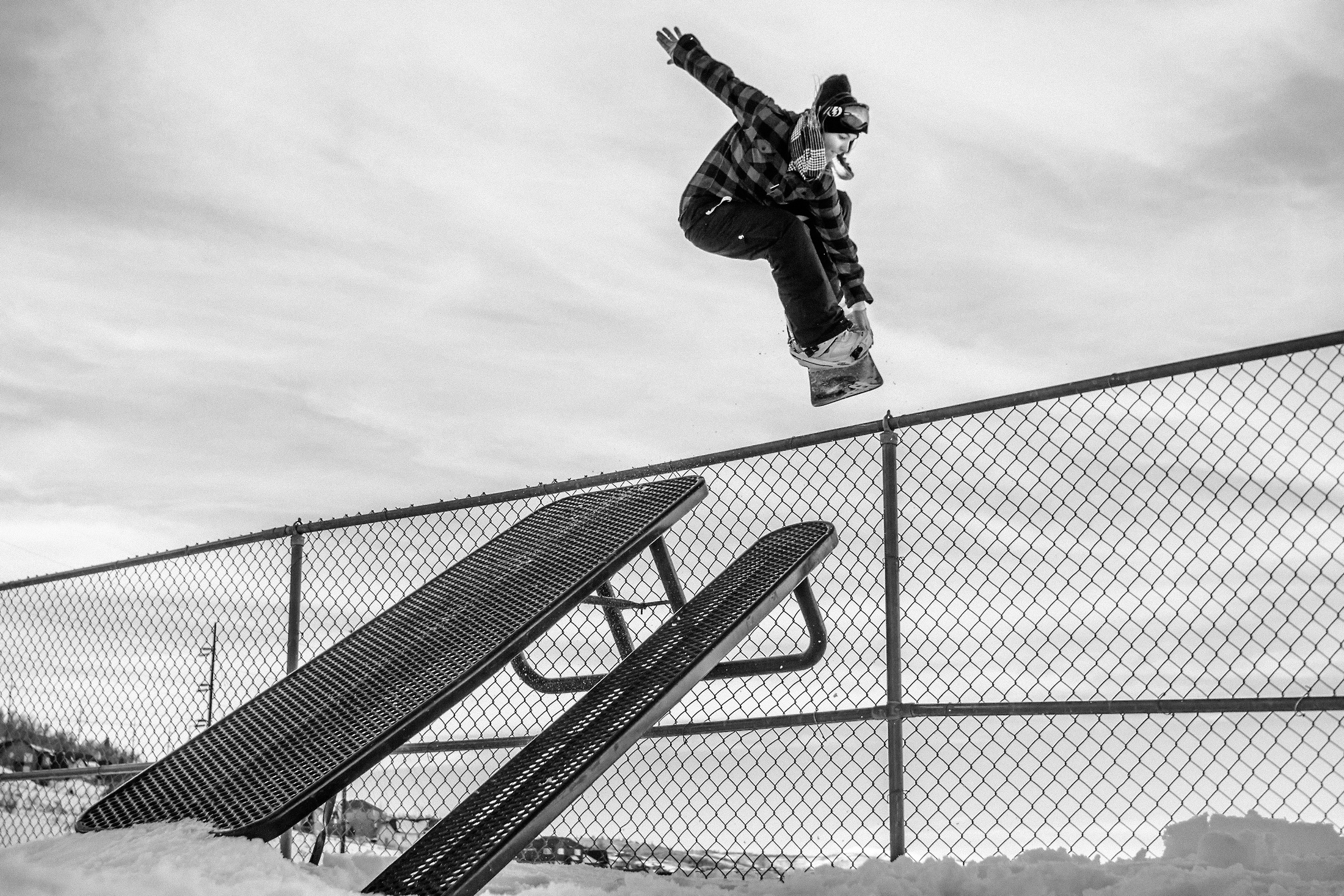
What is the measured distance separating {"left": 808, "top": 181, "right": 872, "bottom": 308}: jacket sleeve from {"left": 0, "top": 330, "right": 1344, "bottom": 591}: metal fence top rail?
1569mm

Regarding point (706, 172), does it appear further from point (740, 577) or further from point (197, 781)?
point (197, 781)

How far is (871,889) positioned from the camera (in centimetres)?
308

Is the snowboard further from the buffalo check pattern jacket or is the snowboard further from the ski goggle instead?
the ski goggle

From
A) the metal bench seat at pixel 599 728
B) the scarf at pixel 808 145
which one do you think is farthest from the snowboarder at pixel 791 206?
the metal bench seat at pixel 599 728

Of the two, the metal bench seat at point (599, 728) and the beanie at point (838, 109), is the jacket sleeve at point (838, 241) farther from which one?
the metal bench seat at point (599, 728)

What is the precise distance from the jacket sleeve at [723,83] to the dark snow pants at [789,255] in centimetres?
45

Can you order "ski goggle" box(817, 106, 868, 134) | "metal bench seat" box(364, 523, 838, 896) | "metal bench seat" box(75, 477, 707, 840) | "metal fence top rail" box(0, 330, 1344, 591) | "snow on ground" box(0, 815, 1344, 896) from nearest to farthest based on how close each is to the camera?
"snow on ground" box(0, 815, 1344, 896)
"metal bench seat" box(364, 523, 838, 896)
"metal bench seat" box(75, 477, 707, 840)
"metal fence top rail" box(0, 330, 1344, 591)
"ski goggle" box(817, 106, 868, 134)

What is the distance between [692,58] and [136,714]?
4.62 metres

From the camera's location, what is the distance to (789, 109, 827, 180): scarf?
5016mm

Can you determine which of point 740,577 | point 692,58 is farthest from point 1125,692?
point 692,58

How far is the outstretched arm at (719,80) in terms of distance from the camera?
525 cm

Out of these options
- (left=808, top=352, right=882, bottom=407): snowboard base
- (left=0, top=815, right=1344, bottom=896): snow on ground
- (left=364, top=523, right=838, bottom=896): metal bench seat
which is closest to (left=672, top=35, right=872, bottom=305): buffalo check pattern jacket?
(left=808, top=352, right=882, bottom=407): snowboard base

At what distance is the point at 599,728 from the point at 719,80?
361cm

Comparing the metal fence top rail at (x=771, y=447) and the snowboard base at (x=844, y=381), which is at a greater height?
the snowboard base at (x=844, y=381)
